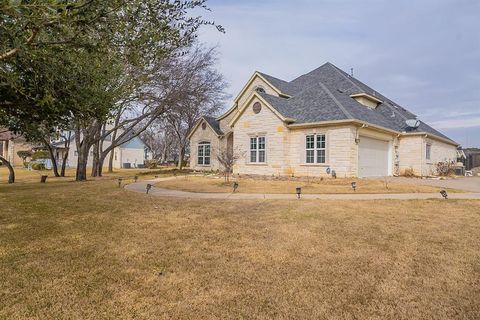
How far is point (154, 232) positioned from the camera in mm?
6949

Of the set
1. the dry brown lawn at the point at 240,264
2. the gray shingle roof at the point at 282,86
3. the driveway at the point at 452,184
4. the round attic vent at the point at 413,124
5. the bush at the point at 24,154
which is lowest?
the dry brown lawn at the point at 240,264

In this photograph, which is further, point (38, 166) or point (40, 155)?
point (40, 155)

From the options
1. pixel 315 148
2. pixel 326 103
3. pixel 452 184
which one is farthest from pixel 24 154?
pixel 452 184

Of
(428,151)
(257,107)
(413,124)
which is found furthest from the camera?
(428,151)

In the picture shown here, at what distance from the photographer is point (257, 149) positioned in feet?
71.5

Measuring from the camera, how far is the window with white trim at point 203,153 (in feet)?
98.5

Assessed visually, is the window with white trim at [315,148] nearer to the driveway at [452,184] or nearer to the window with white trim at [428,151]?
the driveway at [452,184]

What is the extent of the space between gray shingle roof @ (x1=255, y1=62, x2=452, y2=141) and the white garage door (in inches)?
52.4

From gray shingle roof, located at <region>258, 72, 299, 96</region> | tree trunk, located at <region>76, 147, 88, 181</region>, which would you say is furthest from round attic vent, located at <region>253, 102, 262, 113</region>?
tree trunk, located at <region>76, 147, 88, 181</region>

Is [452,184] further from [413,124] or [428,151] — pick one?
[428,151]

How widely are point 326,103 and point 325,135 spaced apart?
2.64 meters

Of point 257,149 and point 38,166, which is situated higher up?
point 257,149

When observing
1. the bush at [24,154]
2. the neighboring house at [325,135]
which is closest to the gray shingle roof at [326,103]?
the neighboring house at [325,135]

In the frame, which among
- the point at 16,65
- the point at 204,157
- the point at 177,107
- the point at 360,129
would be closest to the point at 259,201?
the point at 16,65
